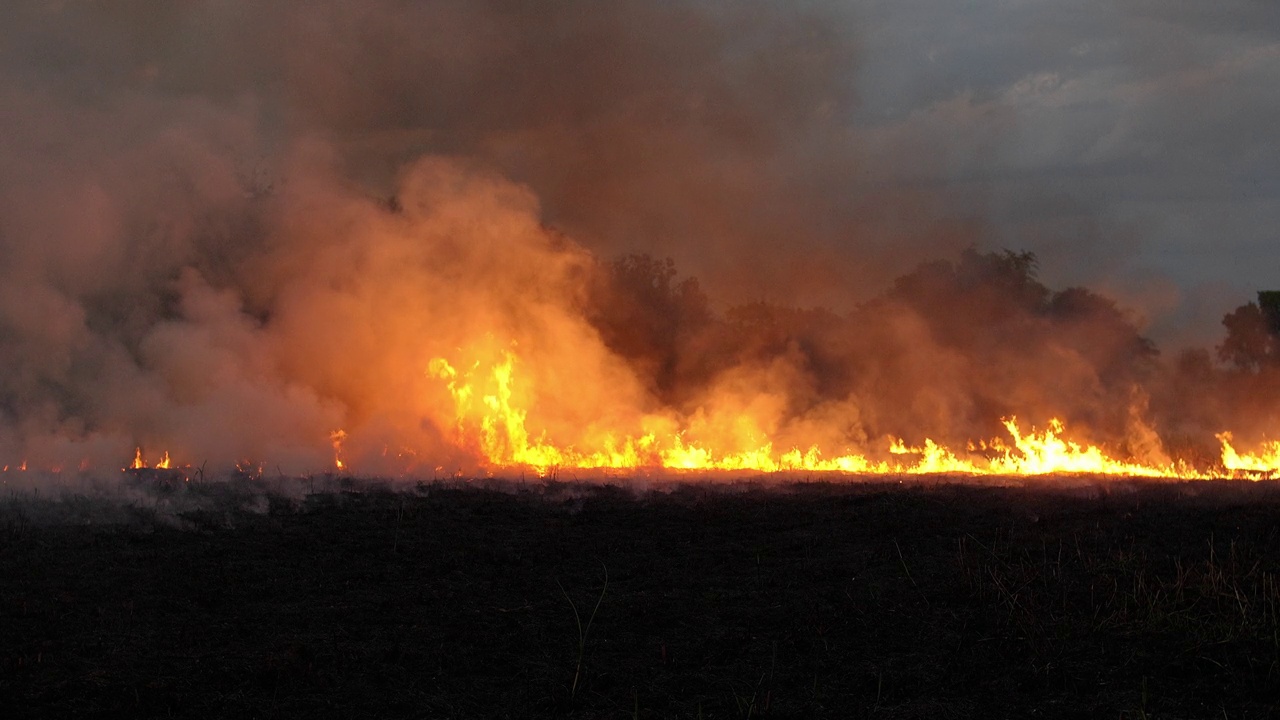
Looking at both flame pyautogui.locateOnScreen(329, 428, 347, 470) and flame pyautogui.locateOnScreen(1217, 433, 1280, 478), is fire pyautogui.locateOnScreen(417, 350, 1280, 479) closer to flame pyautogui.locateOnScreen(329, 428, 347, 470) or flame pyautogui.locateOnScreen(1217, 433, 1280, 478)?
flame pyautogui.locateOnScreen(1217, 433, 1280, 478)

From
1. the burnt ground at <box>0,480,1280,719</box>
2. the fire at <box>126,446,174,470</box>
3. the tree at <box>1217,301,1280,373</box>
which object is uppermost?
the tree at <box>1217,301,1280,373</box>

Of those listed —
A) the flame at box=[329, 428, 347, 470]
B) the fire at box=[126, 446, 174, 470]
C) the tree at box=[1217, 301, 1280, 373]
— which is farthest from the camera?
the tree at box=[1217, 301, 1280, 373]

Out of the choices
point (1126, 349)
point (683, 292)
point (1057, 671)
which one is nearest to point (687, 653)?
point (1057, 671)

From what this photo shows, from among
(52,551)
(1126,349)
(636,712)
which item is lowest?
(636,712)

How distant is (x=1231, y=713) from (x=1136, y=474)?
17417mm

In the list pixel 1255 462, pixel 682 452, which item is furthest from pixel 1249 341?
pixel 682 452

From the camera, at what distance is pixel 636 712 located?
988 centimetres

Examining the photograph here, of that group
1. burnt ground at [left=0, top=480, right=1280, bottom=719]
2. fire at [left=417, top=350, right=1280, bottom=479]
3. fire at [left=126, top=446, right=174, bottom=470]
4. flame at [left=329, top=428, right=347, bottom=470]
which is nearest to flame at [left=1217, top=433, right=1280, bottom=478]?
fire at [left=417, top=350, right=1280, bottom=479]

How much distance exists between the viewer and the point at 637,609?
13031 millimetres

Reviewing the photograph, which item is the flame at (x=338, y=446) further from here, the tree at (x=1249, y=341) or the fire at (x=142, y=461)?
the tree at (x=1249, y=341)

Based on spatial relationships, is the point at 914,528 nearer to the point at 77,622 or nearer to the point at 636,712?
the point at 636,712

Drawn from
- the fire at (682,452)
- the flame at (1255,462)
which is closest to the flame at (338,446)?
the fire at (682,452)

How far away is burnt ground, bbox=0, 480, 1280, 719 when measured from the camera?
34.2 feet

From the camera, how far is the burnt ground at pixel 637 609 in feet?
34.2
